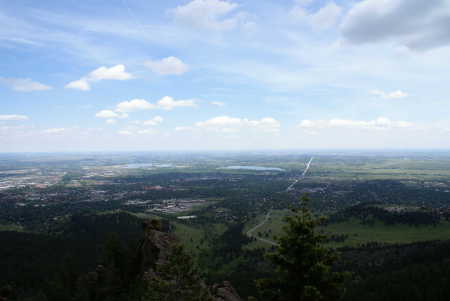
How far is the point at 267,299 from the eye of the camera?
23.3 metres

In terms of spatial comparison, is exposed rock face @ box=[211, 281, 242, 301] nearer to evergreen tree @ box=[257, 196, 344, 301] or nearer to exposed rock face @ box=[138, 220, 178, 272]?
exposed rock face @ box=[138, 220, 178, 272]

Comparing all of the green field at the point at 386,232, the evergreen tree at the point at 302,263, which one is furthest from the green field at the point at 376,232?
the evergreen tree at the point at 302,263

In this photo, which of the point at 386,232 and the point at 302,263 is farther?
the point at 386,232

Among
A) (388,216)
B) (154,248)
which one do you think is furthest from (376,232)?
(154,248)

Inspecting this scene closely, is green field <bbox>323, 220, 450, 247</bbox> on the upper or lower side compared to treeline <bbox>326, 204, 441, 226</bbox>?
lower

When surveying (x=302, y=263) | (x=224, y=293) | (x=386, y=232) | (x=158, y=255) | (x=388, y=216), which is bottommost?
(x=386, y=232)

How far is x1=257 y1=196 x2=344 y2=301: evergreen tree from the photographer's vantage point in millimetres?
21859

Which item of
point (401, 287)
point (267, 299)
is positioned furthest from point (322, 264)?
point (401, 287)

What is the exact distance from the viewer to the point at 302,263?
21.9m

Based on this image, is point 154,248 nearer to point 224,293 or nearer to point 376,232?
point 224,293

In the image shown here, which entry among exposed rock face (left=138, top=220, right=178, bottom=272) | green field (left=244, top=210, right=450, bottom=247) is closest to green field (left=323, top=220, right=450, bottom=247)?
green field (left=244, top=210, right=450, bottom=247)

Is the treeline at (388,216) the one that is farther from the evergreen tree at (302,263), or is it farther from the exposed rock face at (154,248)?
the evergreen tree at (302,263)

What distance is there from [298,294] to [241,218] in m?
176

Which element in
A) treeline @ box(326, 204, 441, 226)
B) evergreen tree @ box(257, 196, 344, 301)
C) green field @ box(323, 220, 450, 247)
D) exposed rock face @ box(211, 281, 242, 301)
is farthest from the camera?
treeline @ box(326, 204, 441, 226)
